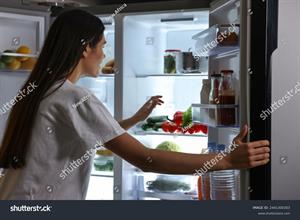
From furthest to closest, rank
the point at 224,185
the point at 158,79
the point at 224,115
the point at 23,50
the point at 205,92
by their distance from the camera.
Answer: the point at 158,79 < the point at 23,50 < the point at 205,92 < the point at 224,185 < the point at 224,115

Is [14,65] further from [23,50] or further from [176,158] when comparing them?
[176,158]

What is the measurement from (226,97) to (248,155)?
0.52m

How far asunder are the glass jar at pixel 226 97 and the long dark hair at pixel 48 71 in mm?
584

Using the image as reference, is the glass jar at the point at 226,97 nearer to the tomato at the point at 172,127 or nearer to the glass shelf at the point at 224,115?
the glass shelf at the point at 224,115

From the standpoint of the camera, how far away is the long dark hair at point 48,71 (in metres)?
1.43

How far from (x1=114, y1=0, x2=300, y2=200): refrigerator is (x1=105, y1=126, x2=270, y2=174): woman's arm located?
7 centimetres

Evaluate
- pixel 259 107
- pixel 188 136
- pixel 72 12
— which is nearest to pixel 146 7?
pixel 188 136

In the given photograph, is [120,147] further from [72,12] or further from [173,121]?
[173,121]

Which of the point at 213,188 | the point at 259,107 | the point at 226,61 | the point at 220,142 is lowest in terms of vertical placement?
the point at 213,188

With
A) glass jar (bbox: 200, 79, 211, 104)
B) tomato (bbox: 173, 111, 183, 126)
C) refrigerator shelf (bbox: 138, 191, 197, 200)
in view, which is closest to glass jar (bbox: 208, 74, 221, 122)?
glass jar (bbox: 200, 79, 211, 104)

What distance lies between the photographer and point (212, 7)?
228 cm

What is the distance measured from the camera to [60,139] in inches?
56.7

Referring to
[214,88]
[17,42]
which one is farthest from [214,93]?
[17,42]

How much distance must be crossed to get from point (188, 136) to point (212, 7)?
32.2 inches
